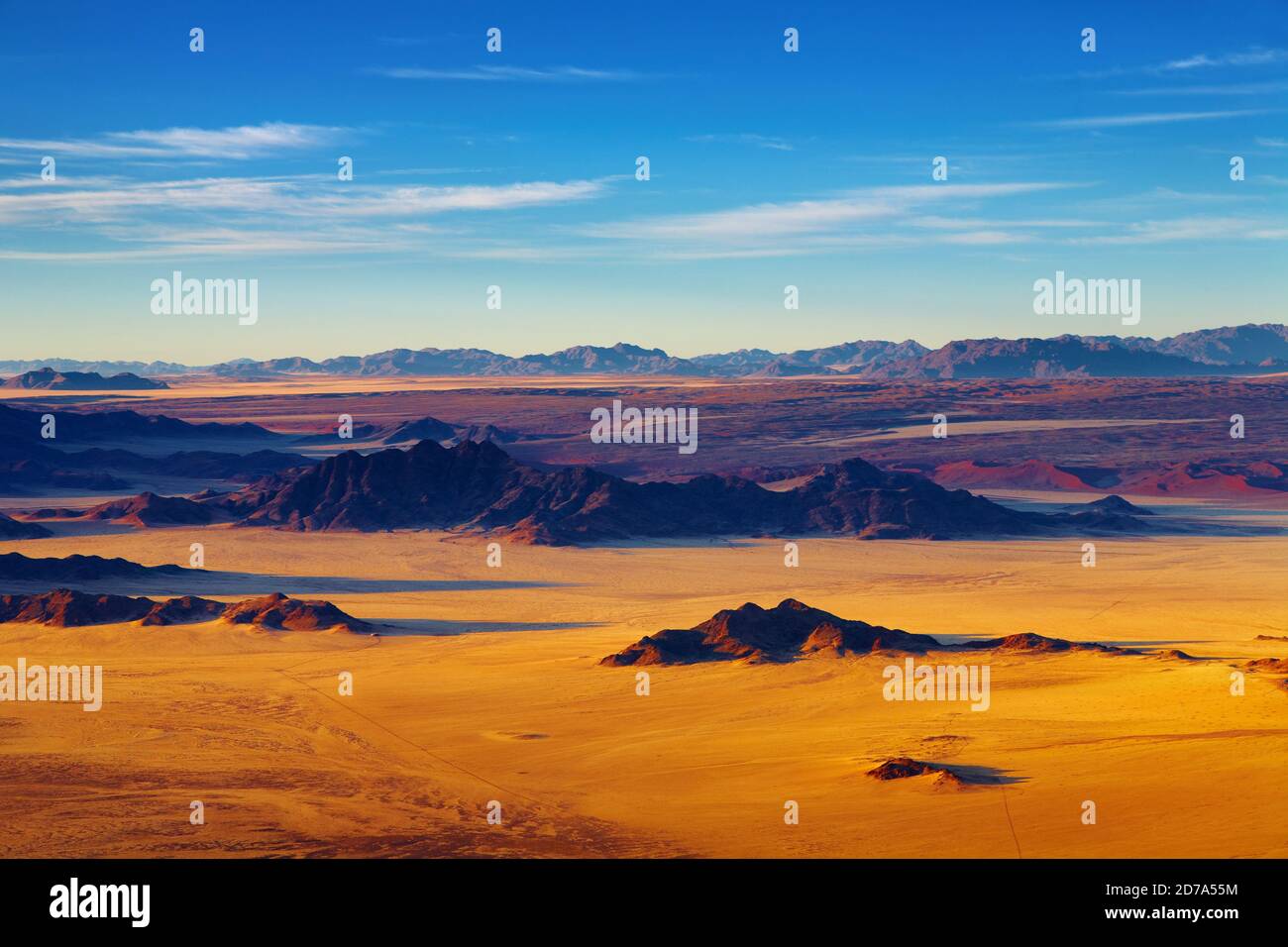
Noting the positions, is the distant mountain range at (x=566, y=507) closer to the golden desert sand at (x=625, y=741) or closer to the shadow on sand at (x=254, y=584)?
the shadow on sand at (x=254, y=584)

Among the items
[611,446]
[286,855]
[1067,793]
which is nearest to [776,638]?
[1067,793]

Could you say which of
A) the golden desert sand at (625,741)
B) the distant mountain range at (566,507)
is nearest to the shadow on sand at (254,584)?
the golden desert sand at (625,741)

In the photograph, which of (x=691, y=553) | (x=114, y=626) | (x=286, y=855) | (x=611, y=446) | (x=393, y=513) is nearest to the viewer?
(x=286, y=855)

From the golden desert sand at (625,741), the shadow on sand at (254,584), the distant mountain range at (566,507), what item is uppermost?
the distant mountain range at (566,507)

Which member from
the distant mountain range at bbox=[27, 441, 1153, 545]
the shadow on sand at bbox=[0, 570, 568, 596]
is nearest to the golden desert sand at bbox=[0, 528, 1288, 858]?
the shadow on sand at bbox=[0, 570, 568, 596]

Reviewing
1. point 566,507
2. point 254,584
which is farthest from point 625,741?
point 566,507

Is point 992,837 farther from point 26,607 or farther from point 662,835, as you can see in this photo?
point 26,607

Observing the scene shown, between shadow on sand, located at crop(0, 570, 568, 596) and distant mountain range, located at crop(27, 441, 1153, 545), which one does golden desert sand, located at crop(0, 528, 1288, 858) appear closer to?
shadow on sand, located at crop(0, 570, 568, 596)

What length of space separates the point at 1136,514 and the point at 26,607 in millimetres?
70454

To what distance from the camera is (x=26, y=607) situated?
54844 mm

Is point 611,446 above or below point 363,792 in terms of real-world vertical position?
above

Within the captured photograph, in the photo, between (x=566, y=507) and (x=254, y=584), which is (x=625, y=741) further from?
(x=566, y=507)

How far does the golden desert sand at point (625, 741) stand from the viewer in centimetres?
2686

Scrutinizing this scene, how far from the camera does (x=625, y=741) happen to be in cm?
3522
